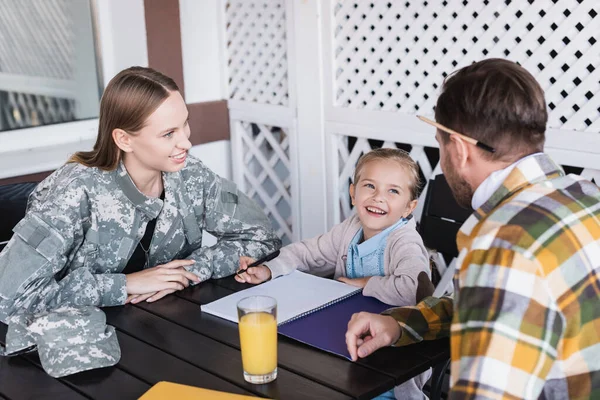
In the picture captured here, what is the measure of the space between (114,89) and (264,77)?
1.61m

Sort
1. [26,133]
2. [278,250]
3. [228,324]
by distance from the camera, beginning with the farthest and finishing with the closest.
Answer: [26,133], [278,250], [228,324]

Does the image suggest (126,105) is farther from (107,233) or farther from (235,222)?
(235,222)

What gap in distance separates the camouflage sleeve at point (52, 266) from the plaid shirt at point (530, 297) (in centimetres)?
92

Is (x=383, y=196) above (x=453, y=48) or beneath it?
beneath

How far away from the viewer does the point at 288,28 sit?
3.34 m

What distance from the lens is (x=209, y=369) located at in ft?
4.77

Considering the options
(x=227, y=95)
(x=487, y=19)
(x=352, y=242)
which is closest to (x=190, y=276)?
(x=352, y=242)

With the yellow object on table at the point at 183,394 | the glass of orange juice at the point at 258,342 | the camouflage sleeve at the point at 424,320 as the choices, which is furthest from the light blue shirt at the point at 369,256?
the yellow object on table at the point at 183,394

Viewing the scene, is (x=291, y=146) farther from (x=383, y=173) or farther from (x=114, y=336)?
(x=114, y=336)

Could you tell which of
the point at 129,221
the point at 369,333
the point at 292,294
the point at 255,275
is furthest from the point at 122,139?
the point at 369,333

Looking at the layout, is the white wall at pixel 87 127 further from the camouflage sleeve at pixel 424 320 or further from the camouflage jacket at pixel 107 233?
the camouflage sleeve at pixel 424 320

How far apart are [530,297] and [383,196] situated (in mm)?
882

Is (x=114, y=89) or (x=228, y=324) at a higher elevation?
(x=114, y=89)

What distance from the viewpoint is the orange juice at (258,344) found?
139 cm
